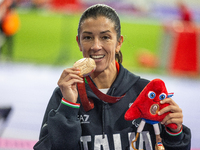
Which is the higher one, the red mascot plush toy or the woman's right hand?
the woman's right hand

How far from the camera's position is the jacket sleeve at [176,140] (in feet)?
6.13

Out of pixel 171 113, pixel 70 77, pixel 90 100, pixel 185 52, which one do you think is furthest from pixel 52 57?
pixel 171 113

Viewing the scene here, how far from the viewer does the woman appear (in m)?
1.76

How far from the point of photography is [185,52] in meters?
8.06

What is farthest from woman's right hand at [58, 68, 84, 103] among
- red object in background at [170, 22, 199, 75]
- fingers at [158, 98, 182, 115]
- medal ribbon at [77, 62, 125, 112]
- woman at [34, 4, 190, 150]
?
red object in background at [170, 22, 199, 75]

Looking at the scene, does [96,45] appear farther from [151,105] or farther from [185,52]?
[185,52]

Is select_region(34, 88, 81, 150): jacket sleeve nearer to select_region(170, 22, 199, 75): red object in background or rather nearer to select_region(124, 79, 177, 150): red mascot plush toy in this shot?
select_region(124, 79, 177, 150): red mascot plush toy

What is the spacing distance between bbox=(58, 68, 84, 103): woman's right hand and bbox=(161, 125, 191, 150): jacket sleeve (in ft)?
2.06

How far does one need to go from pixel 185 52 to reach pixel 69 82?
682cm

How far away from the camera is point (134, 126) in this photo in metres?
1.96

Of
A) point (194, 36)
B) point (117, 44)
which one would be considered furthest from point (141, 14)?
point (117, 44)

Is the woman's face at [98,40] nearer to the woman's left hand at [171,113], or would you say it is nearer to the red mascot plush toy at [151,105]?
the red mascot plush toy at [151,105]

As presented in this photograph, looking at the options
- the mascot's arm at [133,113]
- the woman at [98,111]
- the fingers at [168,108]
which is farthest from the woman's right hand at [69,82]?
the fingers at [168,108]

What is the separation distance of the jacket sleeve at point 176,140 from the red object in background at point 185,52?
642 centimetres
